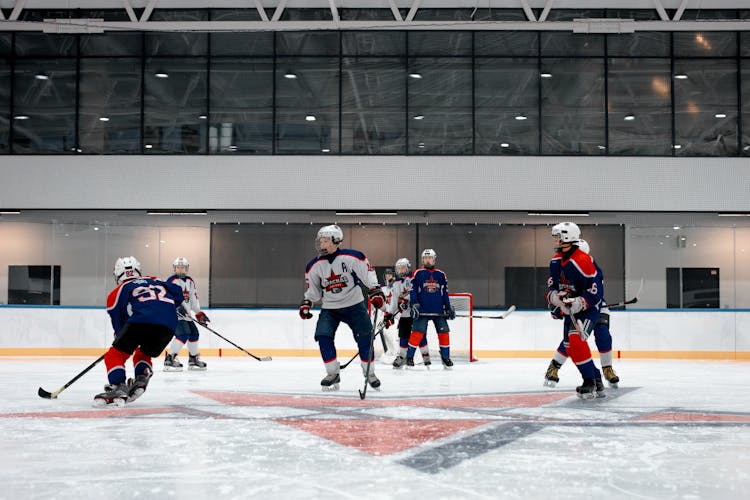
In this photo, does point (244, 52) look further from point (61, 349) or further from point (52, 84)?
point (61, 349)

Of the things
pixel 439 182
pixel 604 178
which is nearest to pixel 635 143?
pixel 604 178

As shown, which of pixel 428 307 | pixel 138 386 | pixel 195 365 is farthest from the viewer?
pixel 428 307

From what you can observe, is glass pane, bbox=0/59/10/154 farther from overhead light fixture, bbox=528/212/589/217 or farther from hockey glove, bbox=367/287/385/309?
hockey glove, bbox=367/287/385/309

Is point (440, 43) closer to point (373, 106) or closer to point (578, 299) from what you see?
point (373, 106)

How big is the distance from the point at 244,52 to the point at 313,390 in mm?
9900

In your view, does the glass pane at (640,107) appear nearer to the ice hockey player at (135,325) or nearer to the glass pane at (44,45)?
the glass pane at (44,45)

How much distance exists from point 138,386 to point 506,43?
37.4 ft

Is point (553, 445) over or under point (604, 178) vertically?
under

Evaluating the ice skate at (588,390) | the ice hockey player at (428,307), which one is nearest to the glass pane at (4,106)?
the ice hockey player at (428,307)

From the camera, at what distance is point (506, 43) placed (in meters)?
15.6

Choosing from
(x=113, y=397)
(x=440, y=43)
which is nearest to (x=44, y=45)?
(x=440, y=43)

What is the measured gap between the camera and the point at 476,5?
1509 centimetres

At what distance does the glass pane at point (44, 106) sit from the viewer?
15.5 metres

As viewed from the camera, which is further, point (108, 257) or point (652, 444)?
point (108, 257)
